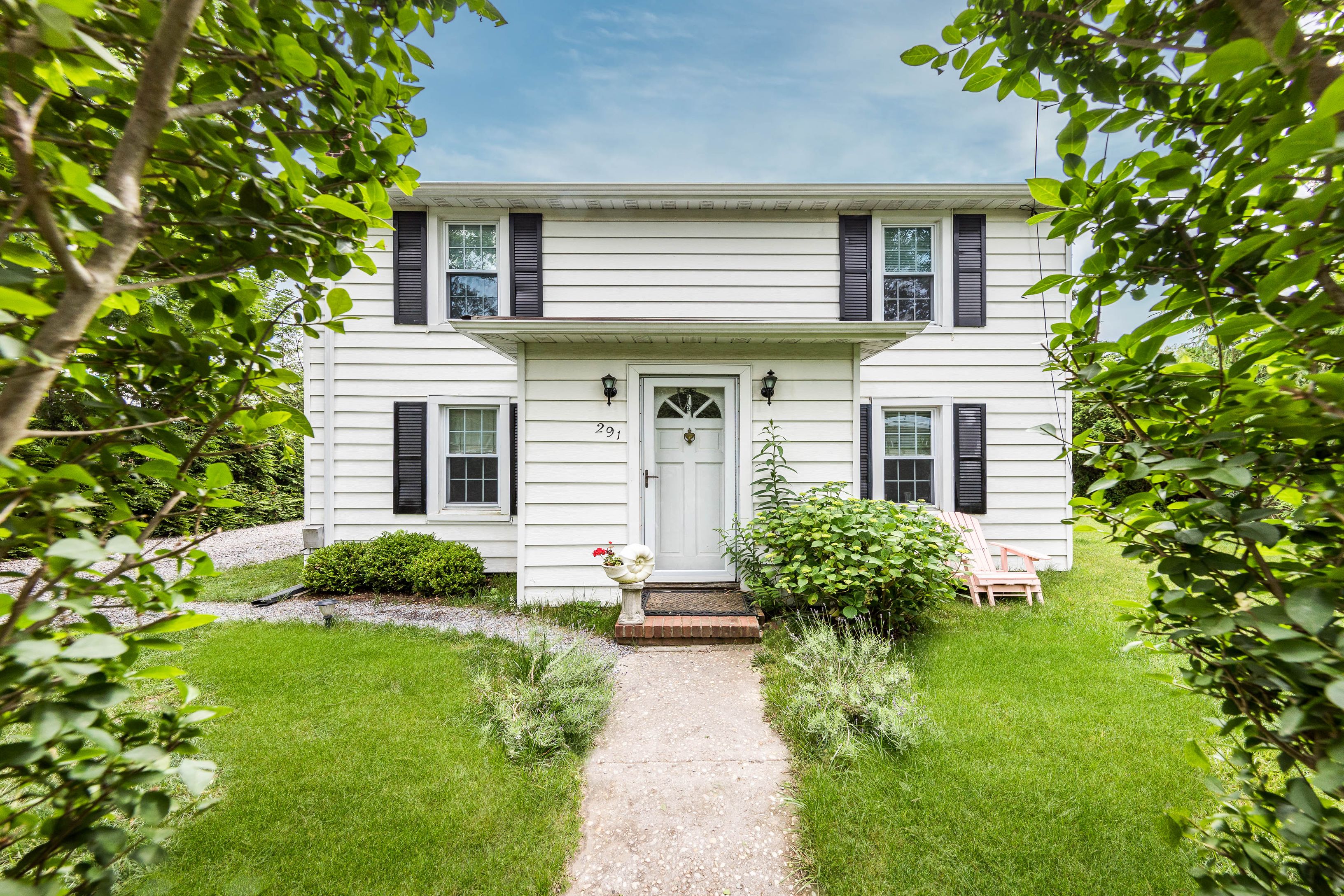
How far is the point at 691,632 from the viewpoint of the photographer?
157 inches

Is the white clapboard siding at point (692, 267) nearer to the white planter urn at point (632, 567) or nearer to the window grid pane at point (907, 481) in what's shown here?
the window grid pane at point (907, 481)

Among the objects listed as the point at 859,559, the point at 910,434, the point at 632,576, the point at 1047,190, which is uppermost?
the point at 1047,190

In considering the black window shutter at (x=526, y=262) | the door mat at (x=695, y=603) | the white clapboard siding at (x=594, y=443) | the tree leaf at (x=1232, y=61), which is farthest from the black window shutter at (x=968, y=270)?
the tree leaf at (x=1232, y=61)

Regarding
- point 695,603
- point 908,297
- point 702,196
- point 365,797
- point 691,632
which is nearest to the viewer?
point 365,797

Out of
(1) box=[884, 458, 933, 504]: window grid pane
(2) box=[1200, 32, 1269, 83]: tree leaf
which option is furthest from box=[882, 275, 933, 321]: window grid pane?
(2) box=[1200, 32, 1269, 83]: tree leaf

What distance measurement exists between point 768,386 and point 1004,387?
3.58 metres

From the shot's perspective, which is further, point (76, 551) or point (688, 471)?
point (688, 471)

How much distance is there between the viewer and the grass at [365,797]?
1805 mm

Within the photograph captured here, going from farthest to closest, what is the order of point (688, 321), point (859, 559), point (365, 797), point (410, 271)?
point (410, 271)
point (688, 321)
point (859, 559)
point (365, 797)

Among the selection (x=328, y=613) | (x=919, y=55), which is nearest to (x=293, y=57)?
(x=919, y=55)

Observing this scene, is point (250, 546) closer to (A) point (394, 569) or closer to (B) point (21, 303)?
(A) point (394, 569)

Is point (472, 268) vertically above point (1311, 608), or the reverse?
point (472, 268)

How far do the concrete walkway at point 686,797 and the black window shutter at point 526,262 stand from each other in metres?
4.37

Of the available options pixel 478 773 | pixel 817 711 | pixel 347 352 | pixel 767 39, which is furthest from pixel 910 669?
pixel 767 39
